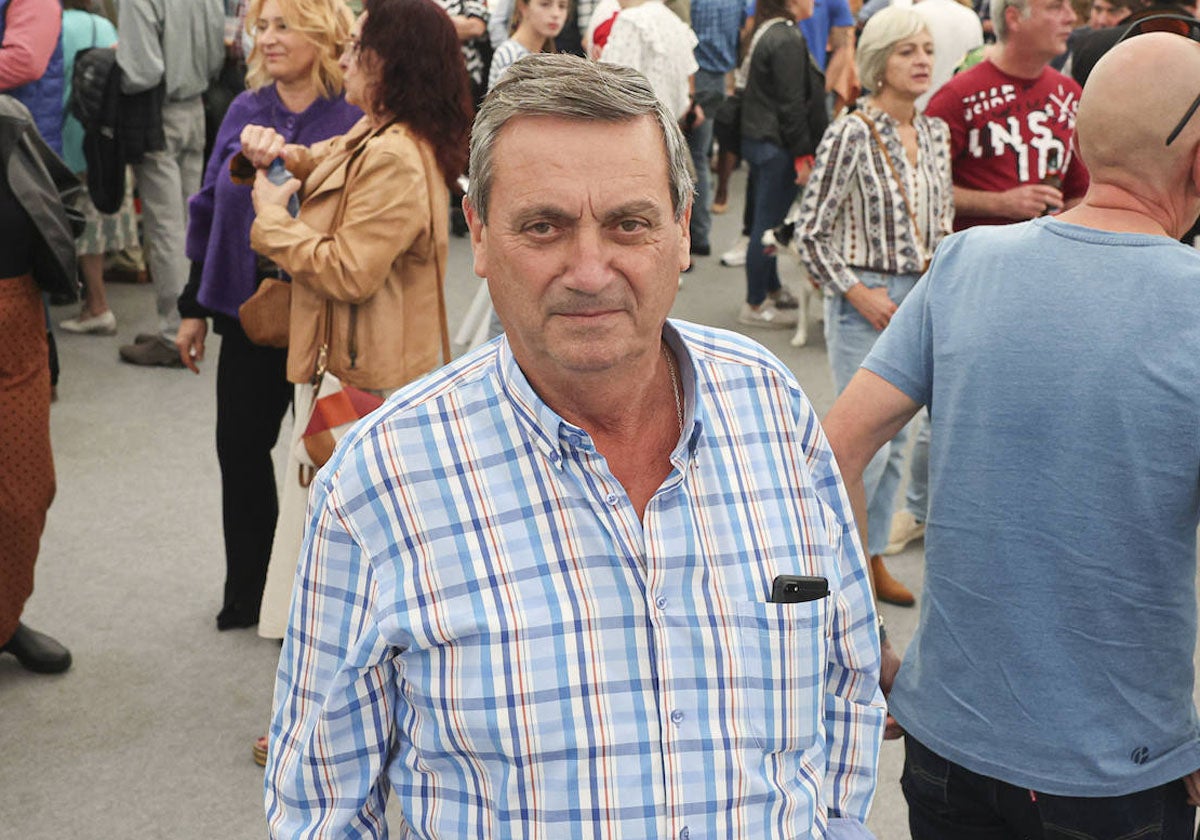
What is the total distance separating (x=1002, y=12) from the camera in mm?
4352

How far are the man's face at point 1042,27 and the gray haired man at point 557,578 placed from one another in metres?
2.97

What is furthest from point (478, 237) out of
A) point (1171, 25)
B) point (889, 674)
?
point (1171, 25)

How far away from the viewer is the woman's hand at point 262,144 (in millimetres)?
3484

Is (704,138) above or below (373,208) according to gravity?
below

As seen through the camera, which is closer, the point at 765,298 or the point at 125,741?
the point at 125,741

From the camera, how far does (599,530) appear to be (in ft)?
5.11

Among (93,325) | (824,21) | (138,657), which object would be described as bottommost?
(93,325)

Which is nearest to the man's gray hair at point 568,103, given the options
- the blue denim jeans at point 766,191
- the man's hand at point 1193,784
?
the man's hand at point 1193,784

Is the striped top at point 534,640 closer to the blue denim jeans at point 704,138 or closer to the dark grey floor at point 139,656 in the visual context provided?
the dark grey floor at point 139,656

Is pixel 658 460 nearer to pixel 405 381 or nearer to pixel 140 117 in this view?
pixel 405 381

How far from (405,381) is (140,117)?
371 centimetres

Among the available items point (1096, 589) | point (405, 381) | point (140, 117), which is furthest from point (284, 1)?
point (140, 117)

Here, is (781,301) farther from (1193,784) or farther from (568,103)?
(568,103)

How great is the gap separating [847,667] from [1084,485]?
1.60 feet
